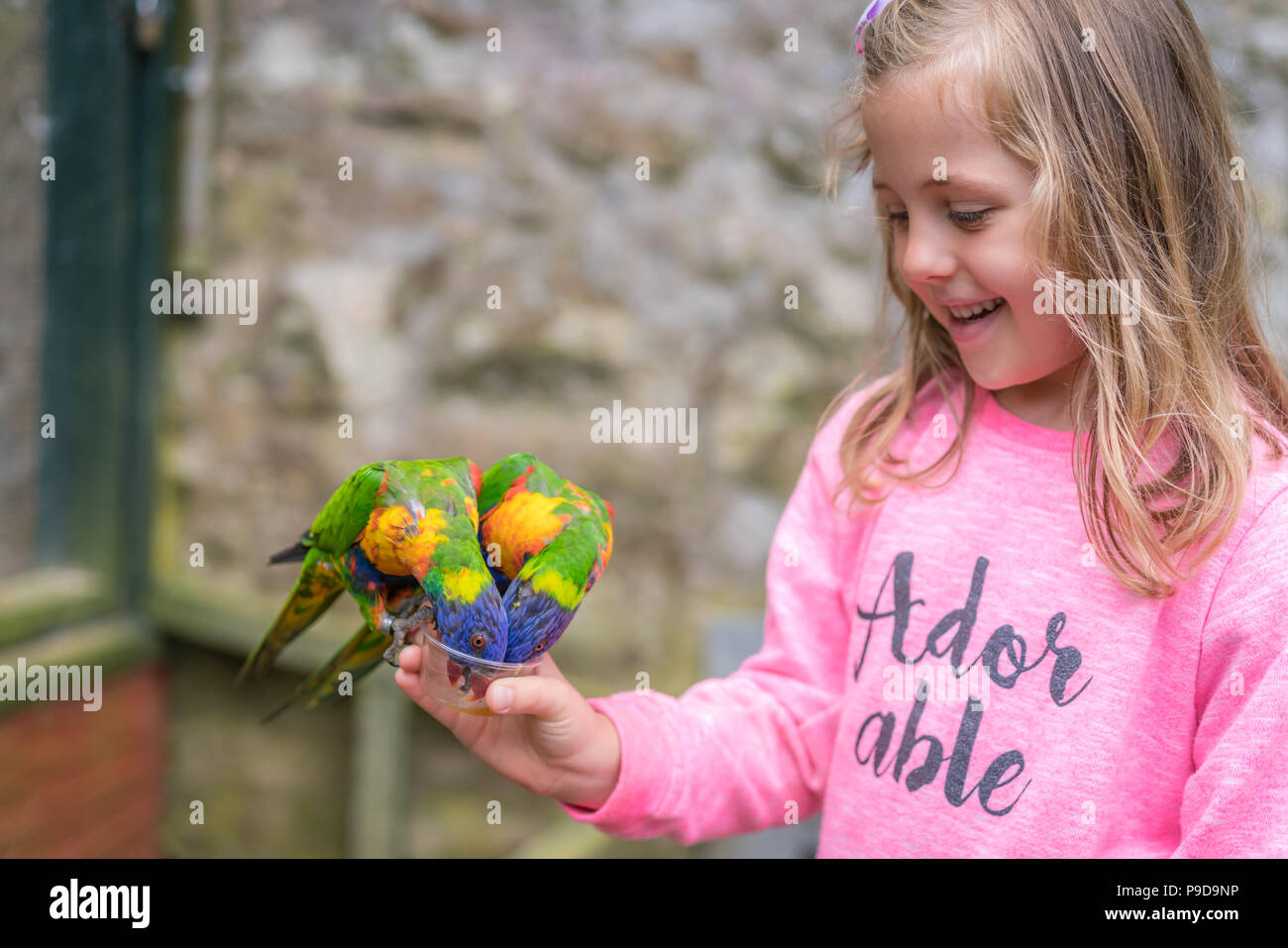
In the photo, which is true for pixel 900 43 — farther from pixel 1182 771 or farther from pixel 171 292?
pixel 171 292

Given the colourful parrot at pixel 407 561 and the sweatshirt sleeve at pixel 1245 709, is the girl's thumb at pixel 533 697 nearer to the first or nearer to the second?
the colourful parrot at pixel 407 561

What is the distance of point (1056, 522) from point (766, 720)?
0.37 m

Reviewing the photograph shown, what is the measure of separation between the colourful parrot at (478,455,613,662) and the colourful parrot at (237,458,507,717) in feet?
0.07

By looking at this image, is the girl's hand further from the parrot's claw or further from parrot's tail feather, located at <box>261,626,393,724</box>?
parrot's tail feather, located at <box>261,626,393,724</box>

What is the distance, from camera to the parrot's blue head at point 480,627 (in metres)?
0.82

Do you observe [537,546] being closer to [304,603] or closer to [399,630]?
[399,630]

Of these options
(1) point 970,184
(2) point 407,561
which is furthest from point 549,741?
(1) point 970,184

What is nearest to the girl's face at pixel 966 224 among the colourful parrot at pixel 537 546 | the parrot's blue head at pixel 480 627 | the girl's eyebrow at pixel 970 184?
the girl's eyebrow at pixel 970 184

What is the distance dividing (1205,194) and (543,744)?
2.68 ft

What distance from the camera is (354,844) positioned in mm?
2125

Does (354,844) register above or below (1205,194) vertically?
below

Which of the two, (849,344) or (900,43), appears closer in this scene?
(900,43)

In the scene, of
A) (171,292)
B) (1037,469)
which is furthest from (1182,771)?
(171,292)

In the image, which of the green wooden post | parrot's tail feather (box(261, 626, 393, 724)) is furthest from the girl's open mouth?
the green wooden post
